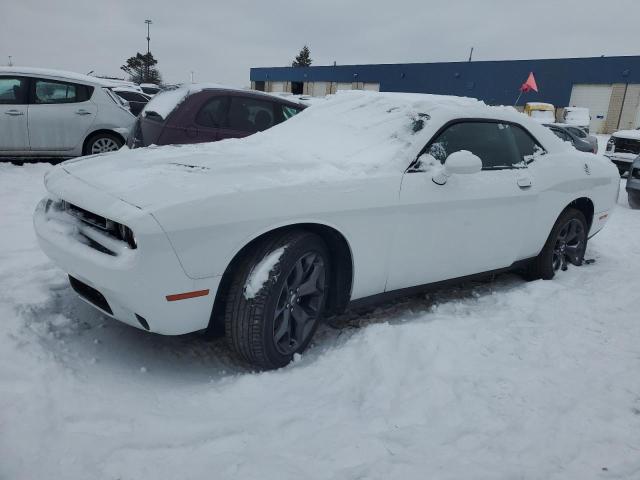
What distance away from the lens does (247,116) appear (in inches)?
251

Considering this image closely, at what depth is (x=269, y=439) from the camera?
212 centimetres

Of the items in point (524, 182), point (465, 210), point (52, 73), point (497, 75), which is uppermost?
point (497, 75)

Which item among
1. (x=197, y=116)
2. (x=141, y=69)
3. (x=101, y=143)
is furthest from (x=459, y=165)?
(x=141, y=69)

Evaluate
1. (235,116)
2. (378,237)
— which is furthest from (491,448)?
(235,116)

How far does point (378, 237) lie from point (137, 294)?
54.3 inches

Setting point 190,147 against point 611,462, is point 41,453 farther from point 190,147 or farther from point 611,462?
point 611,462

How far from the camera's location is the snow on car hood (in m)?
2.48

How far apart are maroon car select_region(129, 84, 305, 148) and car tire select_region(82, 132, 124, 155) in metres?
2.34

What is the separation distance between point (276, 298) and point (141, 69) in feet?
227

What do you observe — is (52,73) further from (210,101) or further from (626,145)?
(626,145)

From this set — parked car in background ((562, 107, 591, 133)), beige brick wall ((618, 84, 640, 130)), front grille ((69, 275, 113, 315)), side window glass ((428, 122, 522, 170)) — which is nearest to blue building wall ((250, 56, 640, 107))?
beige brick wall ((618, 84, 640, 130))

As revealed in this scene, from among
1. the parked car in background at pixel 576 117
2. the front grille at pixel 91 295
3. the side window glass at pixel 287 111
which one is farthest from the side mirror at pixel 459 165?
the parked car in background at pixel 576 117

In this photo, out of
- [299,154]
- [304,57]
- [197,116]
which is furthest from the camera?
[304,57]

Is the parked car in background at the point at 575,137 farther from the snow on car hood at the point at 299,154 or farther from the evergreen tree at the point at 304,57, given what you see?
the evergreen tree at the point at 304,57
